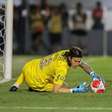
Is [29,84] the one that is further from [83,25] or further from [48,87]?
[83,25]

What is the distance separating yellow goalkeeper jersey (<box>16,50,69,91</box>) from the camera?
12.9 meters

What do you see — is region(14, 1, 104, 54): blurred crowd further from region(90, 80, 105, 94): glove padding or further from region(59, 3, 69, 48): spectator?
region(90, 80, 105, 94): glove padding

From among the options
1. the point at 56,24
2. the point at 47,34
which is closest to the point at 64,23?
the point at 56,24

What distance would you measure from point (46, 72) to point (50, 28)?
16050 mm

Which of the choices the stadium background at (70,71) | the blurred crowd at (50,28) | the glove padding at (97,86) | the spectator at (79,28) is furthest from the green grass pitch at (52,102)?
the blurred crowd at (50,28)

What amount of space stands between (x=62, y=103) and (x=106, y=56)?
1650 centimetres

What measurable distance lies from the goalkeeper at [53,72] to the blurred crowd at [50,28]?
14.9 m

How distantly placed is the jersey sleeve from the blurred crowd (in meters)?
15.7

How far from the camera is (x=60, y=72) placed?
12891mm

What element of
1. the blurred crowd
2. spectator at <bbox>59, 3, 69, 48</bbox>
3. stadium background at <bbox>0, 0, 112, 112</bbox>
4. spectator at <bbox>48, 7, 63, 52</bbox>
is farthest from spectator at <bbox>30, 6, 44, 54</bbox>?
spectator at <bbox>59, 3, 69, 48</bbox>

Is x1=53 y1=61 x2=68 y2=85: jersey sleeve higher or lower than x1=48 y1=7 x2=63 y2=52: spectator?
higher

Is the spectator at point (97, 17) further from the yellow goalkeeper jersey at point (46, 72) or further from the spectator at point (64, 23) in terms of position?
the yellow goalkeeper jersey at point (46, 72)

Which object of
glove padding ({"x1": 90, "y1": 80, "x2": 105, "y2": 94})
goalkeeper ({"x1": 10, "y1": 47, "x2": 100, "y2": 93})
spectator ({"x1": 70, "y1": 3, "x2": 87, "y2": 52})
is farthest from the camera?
spectator ({"x1": 70, "y1": 3, "x2": 87, "y2": 52})

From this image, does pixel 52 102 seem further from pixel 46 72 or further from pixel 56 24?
pixel 56 24
